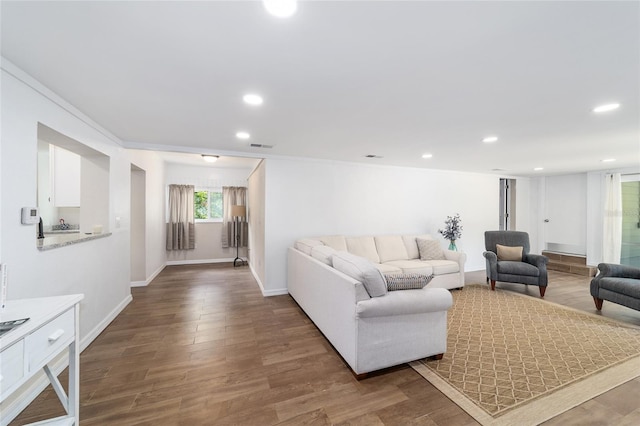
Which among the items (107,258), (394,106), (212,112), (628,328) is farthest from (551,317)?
(107,258)

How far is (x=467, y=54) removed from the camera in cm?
151

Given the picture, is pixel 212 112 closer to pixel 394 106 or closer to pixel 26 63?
pixel 26 63

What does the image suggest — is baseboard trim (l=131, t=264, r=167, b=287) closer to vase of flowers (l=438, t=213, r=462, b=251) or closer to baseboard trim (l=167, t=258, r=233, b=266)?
baseboard trim (l=167, t=258, r=233, b=266)

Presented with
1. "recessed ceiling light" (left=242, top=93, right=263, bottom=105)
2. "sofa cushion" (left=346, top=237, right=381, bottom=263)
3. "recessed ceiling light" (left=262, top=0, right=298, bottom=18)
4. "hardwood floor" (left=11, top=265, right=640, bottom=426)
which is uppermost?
"recessed ceiling light" (left=242, top=93, right=263, bottom=105)

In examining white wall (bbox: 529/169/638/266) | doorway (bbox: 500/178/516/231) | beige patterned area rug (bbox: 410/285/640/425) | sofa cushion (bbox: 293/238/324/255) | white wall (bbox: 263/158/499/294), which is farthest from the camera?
doorway (bbox: 500/178/516/231)

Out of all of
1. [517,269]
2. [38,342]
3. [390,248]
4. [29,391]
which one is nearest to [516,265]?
[517,269]

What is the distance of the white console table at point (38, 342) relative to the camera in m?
0.99

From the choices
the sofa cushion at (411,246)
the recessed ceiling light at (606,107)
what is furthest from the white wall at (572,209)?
the recessed ceiling light at (606,107)

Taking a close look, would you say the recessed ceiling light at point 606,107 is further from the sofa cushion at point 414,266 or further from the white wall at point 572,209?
the white wall at point 572,209

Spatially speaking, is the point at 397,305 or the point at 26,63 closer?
the point at 26,63

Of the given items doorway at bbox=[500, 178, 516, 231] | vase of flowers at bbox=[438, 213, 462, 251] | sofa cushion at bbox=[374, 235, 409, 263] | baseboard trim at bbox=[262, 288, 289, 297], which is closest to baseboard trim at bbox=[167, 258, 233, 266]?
baseboard trim at bbox=[262, 288, 289, 297]

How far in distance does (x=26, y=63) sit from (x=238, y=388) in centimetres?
270

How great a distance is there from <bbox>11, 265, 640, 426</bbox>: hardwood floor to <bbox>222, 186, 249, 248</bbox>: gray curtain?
3543mm

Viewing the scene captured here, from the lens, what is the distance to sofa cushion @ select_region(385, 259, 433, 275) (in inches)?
162
